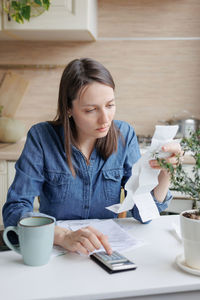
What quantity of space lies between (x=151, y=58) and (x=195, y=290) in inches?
87.4

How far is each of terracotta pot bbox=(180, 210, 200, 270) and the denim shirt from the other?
0.39 m

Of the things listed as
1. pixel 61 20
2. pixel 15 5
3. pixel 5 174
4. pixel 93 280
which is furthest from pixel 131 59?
pixel 93 280

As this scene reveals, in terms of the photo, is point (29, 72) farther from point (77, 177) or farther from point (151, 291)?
point (151, 291)

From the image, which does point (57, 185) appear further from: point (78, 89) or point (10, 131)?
point (10, 131)

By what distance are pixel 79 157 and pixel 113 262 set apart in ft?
1.81

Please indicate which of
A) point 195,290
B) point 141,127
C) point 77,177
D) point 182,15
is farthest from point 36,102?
point 195,290

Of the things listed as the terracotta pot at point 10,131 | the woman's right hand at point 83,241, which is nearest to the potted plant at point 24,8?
the terracotta pot at point 10,131

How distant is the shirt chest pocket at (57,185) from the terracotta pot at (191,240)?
0.57 metres

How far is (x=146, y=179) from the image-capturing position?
1134mm

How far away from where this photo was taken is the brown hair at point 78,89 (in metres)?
1.31

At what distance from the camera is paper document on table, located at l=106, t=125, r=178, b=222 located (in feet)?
3.66

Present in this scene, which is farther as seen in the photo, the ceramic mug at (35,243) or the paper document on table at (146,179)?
the paper document on table at (146,179)

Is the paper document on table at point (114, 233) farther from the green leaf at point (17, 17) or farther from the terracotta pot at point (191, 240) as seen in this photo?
the green leaf at point (17, 17)

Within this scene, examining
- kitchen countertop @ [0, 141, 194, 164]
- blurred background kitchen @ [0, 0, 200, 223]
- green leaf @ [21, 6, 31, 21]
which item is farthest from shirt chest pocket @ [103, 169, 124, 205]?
green leaf @ [21, 6, 31, 21]
